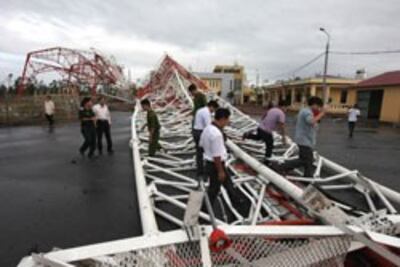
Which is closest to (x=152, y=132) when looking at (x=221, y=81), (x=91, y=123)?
(x=91, y=123)

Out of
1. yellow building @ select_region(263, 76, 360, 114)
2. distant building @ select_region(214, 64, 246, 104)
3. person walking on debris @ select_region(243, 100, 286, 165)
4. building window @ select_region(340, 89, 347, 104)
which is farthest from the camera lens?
distant building @ select_region(214, 64, 246, 104)

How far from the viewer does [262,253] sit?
104 inches

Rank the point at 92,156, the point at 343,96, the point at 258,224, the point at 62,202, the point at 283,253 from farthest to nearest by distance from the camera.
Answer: the point at 343,96 → the point at 92,156 → the point at 62,202 → the point at 258,224 → the point at 283,253

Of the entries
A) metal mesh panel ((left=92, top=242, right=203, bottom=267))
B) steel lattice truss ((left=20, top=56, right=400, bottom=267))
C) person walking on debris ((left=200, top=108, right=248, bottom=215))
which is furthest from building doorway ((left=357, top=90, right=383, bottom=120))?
metal mesh panel ((left=92, top=242, right=203, bottom=267))

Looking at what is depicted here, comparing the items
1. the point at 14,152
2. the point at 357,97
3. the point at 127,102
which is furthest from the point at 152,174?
the point at 127,102

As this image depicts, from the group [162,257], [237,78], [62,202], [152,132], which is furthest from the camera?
[237,78]

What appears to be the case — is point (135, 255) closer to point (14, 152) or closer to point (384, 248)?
point (384, 248)

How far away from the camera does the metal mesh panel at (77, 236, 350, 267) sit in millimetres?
2371

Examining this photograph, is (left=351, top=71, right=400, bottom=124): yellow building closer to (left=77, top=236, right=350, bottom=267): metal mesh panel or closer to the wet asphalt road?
the wet asphalt road

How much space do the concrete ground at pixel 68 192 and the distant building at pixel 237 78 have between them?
140 feet

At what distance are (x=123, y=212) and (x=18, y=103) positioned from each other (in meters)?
17.9

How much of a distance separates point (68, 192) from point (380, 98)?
28013 mm

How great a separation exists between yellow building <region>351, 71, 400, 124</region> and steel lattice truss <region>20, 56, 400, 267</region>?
66.1 ft

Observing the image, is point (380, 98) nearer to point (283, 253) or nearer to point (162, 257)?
point (283, 253)
